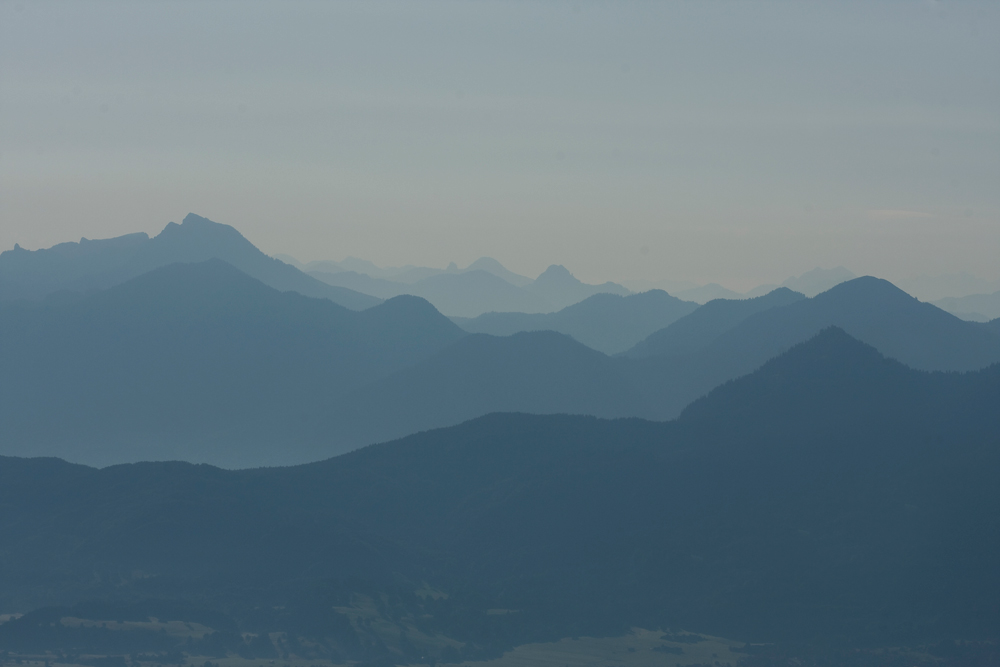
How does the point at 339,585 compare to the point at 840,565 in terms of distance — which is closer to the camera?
the point at 339,585

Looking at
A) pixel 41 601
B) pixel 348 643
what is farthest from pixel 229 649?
pixel 41 601

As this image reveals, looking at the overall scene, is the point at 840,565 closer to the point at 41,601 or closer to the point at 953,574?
the point at 953,574

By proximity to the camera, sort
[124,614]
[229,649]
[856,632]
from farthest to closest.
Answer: [856,632]
[124,614]
[229,649]

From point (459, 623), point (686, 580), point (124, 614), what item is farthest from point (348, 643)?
point (686, 580)

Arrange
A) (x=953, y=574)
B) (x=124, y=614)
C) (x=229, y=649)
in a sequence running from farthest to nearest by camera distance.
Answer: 1. (x=953, y=574)
2. (x=124, y=614)
3. (x=229, y=649)

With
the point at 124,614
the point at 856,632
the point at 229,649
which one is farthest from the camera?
the point at 856,632

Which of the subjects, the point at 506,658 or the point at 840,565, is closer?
the point at 506,658

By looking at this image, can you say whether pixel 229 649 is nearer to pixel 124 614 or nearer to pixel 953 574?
pixel 124 614

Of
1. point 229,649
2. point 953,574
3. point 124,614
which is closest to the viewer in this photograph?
point 229,649
